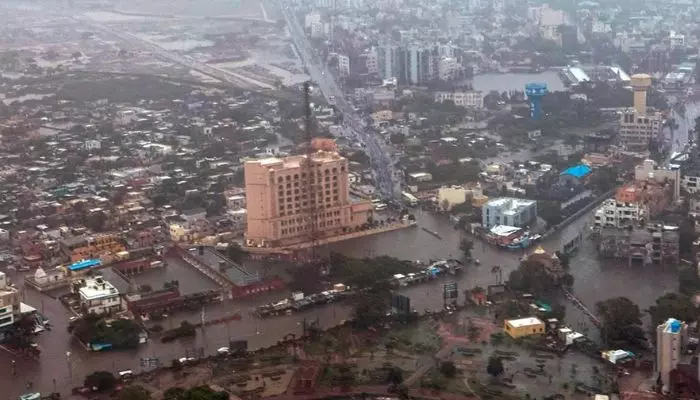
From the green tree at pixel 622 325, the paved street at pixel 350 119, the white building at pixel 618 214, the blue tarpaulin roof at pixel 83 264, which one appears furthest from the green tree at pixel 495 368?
the paved street at pixel 350 119

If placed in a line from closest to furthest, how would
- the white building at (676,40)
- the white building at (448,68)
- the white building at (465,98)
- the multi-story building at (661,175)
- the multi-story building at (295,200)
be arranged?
the multi-story building at (295,200) → the multi-story building at (661,175) → the white building at (465,98) → the white building at (448,68) → the white building at (676,40)

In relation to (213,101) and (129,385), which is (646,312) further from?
(213,101)

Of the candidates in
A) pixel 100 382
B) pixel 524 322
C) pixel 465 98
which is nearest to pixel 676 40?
pixel 465 98

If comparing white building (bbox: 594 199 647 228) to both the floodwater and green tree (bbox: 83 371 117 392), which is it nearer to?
green tree (bbox: 83 371 117 392)

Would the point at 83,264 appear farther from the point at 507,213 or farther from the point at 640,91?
the point at 640,91

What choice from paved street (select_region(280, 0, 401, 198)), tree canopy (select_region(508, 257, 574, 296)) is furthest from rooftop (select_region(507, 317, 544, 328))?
paved street (select_region(280, 0, 401, 198))

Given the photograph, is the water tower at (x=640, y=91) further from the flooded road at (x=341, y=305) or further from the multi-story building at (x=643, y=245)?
the multi-story building at (x=643, y=245)
